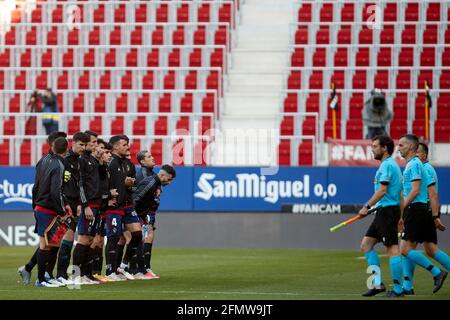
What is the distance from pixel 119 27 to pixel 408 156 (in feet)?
68.8

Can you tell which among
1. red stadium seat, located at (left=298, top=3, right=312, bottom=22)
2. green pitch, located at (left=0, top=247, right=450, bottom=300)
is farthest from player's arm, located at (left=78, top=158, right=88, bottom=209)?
red stadium seat, located at (left=298, top=3, right=312, bottom=22)

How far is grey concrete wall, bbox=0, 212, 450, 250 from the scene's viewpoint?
2775cm

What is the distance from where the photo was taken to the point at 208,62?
33875mm

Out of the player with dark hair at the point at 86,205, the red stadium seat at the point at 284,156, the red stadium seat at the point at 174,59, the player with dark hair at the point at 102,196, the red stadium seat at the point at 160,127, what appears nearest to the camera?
the player with dark hair at the point at 86,205

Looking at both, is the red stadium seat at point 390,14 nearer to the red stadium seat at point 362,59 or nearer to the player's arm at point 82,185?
the red stadium seat at point 362,59

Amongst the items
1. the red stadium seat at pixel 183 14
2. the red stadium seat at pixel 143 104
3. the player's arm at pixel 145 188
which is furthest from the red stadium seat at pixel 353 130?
the player's arm at pixel 145 188

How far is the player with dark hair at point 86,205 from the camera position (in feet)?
57.2

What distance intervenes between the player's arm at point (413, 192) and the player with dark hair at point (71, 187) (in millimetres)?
4666

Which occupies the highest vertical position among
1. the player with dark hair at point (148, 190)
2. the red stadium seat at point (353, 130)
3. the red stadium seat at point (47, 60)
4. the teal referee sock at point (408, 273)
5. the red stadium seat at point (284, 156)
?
the red stadium seat at point (47, 60)

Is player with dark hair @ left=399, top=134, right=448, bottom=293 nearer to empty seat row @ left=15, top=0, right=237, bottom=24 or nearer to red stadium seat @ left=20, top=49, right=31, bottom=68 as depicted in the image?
empty seat row @ left=15, top=0, right=237, bottom=24

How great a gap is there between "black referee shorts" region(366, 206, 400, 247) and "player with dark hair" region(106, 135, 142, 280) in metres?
4.35

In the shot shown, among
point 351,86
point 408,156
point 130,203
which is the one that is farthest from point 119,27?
point 408,156

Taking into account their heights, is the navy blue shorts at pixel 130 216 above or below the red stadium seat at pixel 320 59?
below

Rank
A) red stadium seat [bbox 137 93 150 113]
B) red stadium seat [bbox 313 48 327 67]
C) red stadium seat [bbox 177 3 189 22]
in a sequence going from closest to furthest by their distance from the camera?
red stadium seat [bbox 137 93 150 113] < red stadium seat [bbox 313 48 327 67] < red stadium seat [bbox 177 3 189 22]
